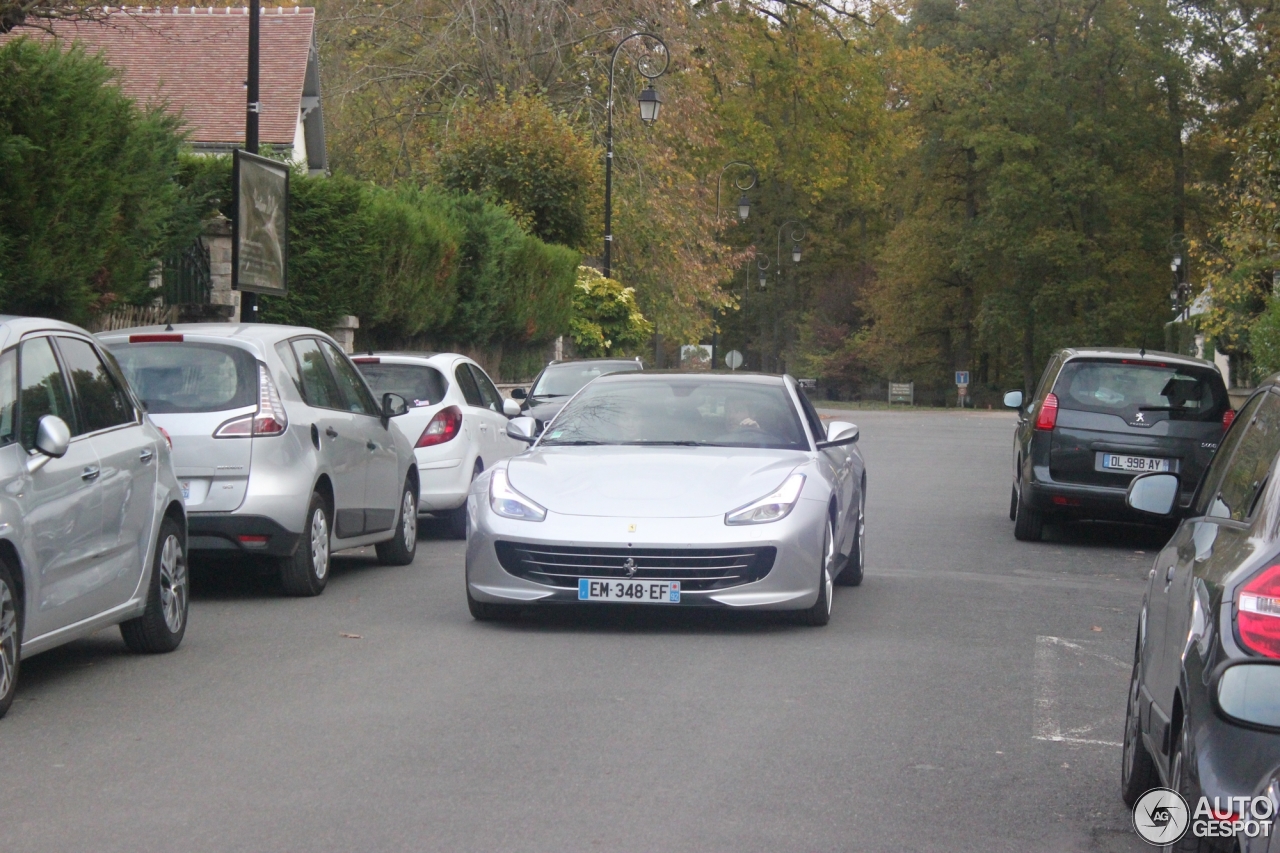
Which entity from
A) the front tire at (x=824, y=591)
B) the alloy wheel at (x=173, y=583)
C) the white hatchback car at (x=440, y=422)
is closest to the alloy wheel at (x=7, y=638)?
the alloy wheel at (x=173, y=583)

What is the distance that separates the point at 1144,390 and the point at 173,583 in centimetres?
953

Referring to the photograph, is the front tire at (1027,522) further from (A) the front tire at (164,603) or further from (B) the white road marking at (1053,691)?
(A) the front tire at (164,603)

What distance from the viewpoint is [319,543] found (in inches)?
429

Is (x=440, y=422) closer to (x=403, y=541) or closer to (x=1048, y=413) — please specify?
(x=403, y=541)

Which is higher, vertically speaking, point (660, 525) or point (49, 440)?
point (49, 440)

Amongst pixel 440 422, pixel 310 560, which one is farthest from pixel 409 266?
pixel 310 560

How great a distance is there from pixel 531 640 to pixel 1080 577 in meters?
5.45

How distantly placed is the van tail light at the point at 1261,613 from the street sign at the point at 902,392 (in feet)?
261

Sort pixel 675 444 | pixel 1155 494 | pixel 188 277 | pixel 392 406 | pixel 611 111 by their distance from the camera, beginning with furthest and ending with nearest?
pixel 611 111 < pixel 188 277 < pixel 392 406 < pixel 675 444 < pixel 1155 494

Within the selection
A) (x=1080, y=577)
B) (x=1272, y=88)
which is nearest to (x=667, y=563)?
(x=1080, y=577)

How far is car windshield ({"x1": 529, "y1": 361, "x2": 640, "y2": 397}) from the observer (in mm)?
Answer: 21672

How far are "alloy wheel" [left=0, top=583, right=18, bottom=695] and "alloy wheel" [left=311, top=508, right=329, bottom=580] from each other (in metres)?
3.90

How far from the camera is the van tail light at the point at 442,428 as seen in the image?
48.2ft

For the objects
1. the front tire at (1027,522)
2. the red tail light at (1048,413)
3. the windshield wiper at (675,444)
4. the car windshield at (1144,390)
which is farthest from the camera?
the front tire at (1027,522)
